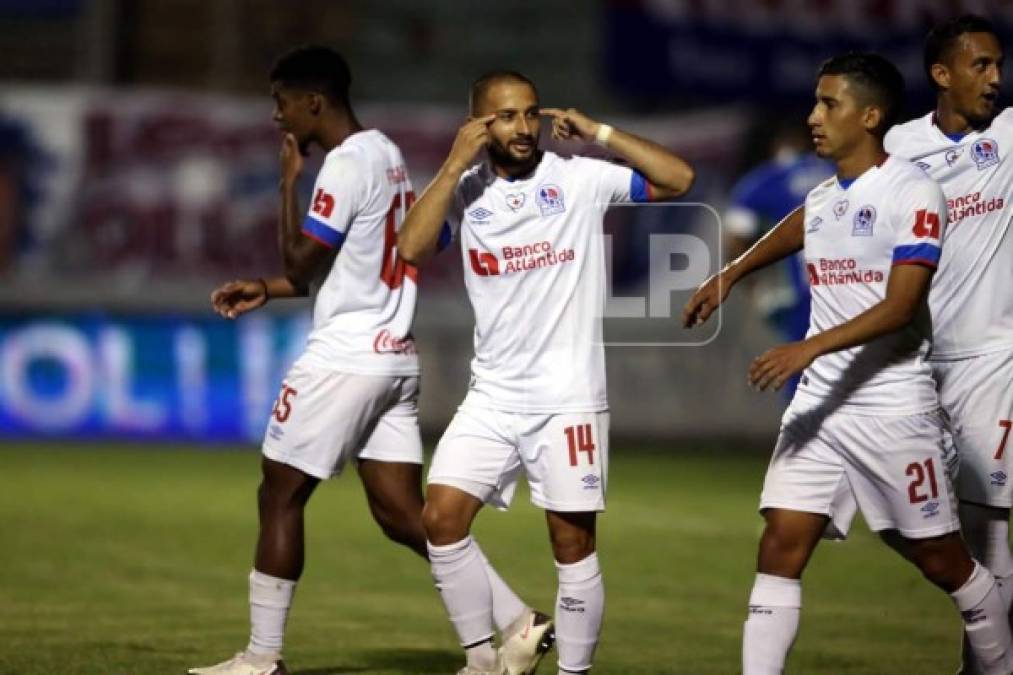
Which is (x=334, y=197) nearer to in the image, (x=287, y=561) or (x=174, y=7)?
(x=287, y=561)

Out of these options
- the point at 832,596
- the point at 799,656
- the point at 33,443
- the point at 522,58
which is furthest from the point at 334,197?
the point at 522,58

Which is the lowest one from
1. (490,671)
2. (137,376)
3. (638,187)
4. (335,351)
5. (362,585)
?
(362,585)

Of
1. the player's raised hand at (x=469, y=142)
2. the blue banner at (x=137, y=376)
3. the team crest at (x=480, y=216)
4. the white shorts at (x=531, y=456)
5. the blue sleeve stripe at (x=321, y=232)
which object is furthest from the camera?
the blue banner at (x=137, y=376)

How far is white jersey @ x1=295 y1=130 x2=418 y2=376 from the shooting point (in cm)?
769

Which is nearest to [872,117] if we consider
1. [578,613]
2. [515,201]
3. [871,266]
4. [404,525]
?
[871,266]

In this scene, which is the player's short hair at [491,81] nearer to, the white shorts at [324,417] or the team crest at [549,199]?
the team crest at [549,199]

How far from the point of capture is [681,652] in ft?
27.9

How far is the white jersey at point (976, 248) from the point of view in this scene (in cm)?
735

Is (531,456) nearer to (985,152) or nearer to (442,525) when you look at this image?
(442,525)

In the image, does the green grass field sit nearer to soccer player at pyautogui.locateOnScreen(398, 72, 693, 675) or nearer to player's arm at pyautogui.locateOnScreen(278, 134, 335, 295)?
soccer player at pyautogui.locateOnScreen(398, 72, 693, 675)

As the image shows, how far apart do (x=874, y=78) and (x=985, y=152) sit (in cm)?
91

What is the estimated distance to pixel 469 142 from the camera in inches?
276

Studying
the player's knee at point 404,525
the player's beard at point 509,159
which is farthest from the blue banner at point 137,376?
the player's beard at point 509,159

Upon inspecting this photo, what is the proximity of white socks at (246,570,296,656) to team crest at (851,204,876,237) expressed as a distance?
2554 millimetres
